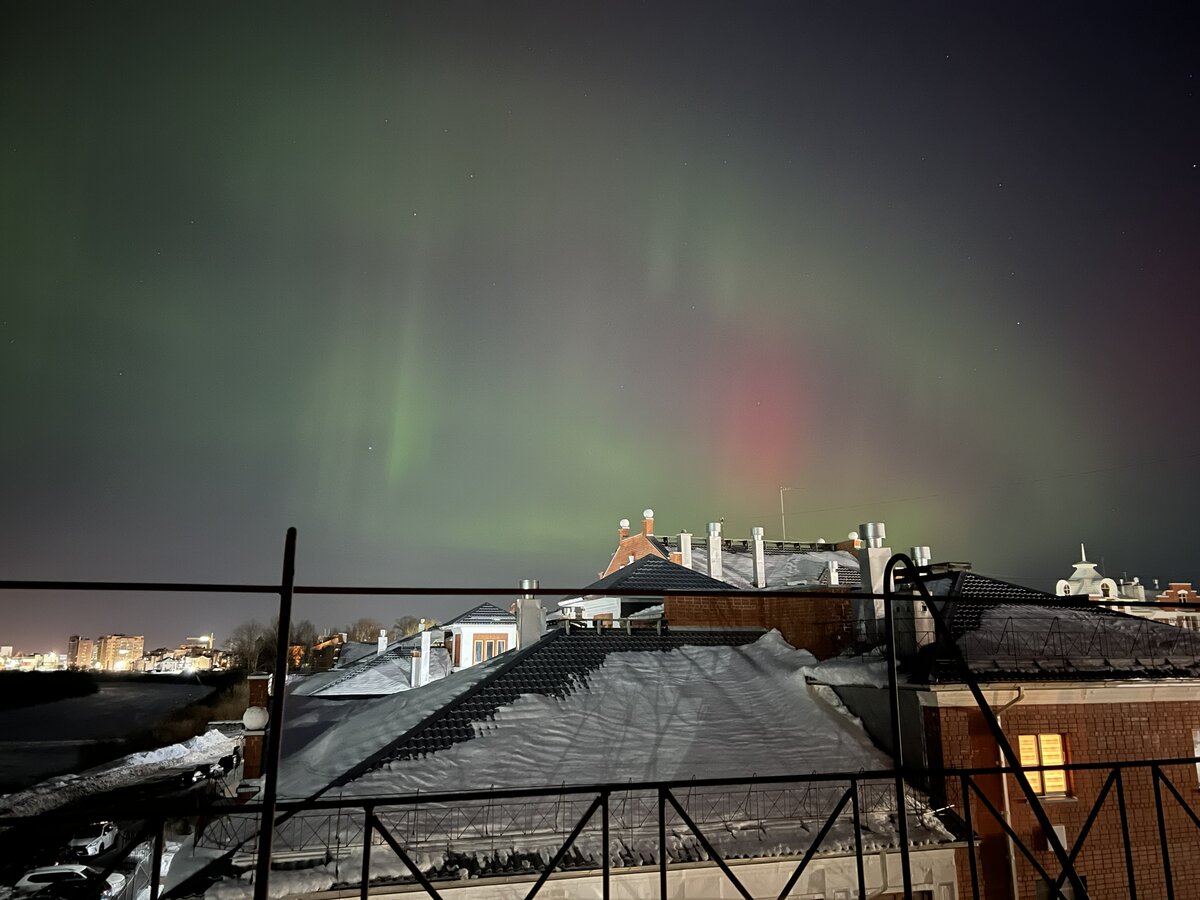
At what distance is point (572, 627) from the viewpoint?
604 inches

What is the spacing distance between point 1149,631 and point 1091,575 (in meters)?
31.3

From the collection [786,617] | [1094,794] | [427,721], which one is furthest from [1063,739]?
[427,721]

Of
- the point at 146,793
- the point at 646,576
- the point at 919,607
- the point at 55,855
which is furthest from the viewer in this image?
the point at 146,793

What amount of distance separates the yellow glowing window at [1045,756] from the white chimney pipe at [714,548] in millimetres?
15144

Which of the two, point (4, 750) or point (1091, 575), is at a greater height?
point (1091, 575)

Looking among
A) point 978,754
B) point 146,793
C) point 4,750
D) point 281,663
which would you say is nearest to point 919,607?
point 978,754

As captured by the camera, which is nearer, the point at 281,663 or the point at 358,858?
the point at 281,663

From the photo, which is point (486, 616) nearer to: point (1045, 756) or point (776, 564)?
point (776, 564)

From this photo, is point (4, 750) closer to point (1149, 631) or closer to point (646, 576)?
point (646, 576)

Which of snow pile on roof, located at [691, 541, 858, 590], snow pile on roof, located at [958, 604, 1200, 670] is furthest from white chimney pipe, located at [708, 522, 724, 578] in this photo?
snow pile on roof, located at [958, 604, 1200, 670]

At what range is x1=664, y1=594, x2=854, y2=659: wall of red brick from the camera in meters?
15.4

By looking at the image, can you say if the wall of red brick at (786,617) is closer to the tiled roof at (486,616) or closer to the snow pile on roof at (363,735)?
the snow pile on roof at (363,735)

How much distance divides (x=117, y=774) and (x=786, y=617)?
108 ft

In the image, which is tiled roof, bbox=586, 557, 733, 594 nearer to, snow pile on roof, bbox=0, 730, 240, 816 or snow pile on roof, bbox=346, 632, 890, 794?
snow pile on roof, bbox=346, 632, 890, 794
